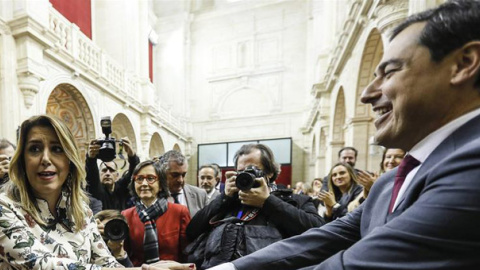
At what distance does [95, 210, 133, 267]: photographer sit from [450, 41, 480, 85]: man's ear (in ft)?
5.49

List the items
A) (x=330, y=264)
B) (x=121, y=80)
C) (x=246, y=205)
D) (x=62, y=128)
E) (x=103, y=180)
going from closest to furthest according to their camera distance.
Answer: (x=330, y=264), (x=62, y=128), (x=246, y=205), (x=103, y=180), (x=121, y=80)

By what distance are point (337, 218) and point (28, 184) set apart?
1.38m

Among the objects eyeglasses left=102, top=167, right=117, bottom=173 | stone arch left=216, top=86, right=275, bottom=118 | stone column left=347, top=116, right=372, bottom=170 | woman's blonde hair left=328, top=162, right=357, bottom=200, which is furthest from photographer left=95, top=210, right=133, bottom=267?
stone arch left=216, top=86, right=275, bottom=118

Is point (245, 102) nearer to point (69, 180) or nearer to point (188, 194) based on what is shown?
point (188, 194)

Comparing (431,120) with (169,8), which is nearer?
(431,120)

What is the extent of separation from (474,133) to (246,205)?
1202 mm

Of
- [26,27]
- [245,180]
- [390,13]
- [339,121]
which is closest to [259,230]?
[245,180]

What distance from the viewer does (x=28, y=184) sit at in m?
1.19

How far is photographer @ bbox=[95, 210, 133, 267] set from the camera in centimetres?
155

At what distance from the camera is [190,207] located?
2510 mm

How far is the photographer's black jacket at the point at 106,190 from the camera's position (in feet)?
7.69

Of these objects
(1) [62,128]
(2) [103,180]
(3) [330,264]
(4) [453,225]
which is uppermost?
(1) [62,128]

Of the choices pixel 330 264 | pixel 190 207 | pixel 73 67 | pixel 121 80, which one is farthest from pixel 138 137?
pixel 330 264

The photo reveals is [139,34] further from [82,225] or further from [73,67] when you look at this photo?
[82,225]
